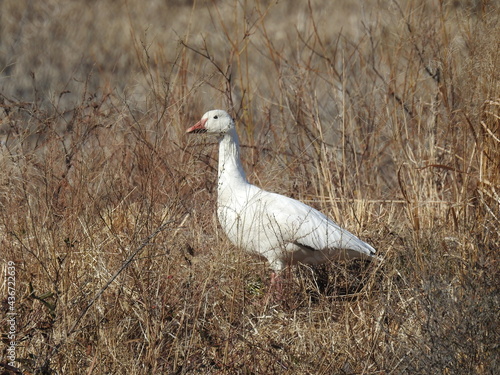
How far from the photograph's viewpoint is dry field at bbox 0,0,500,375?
3.36 metres

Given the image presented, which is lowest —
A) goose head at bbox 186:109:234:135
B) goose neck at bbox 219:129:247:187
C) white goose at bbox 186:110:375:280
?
white goose at bbox 186:110:375:280

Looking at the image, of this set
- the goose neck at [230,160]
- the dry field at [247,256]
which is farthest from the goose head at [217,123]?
the dry field at [247,256]

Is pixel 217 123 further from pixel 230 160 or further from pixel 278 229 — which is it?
pixel 278 229

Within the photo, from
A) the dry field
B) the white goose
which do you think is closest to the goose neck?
the white goose

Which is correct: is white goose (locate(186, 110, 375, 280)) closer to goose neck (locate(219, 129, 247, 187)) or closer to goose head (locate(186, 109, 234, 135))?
goose neck (locate(219, 129, 247, 187))

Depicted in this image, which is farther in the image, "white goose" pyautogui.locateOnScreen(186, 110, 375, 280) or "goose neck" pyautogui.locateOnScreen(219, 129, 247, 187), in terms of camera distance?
"goose neck" pyautogui.locateOnScreen(219, 129, 247, 187)

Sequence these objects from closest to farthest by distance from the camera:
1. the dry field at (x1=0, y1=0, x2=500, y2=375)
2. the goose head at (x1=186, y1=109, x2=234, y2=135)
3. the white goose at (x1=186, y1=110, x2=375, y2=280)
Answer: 1. the dry field at (x1=0, y1=0, x2=500, y2=375)
2. the white goose at (x1=186, y1=110, x2=375, y2=280)
3. the goose head at (x1=186, y1=109, x2=234, y2=135)

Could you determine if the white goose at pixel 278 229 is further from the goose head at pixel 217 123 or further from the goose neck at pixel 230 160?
the goose head at pixel 217 123

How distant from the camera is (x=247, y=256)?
4516 mm

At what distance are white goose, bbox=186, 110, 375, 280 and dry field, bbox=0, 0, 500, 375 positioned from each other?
4.2 inches

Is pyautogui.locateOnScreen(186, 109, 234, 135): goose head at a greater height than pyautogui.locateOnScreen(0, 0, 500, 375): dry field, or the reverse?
pyautogui.locateOnScreen(186, 109, 234, 135): goose head

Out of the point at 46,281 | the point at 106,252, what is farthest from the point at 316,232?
the point at 46,281

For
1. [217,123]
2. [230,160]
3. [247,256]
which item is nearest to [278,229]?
[247,256]

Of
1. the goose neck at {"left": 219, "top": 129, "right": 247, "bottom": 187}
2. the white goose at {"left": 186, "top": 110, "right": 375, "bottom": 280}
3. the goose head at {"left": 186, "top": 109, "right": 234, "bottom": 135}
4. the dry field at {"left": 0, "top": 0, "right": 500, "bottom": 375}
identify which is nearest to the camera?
the dry field at {"left": 0, "top": 0, "right": 500, "bottom": 375}
